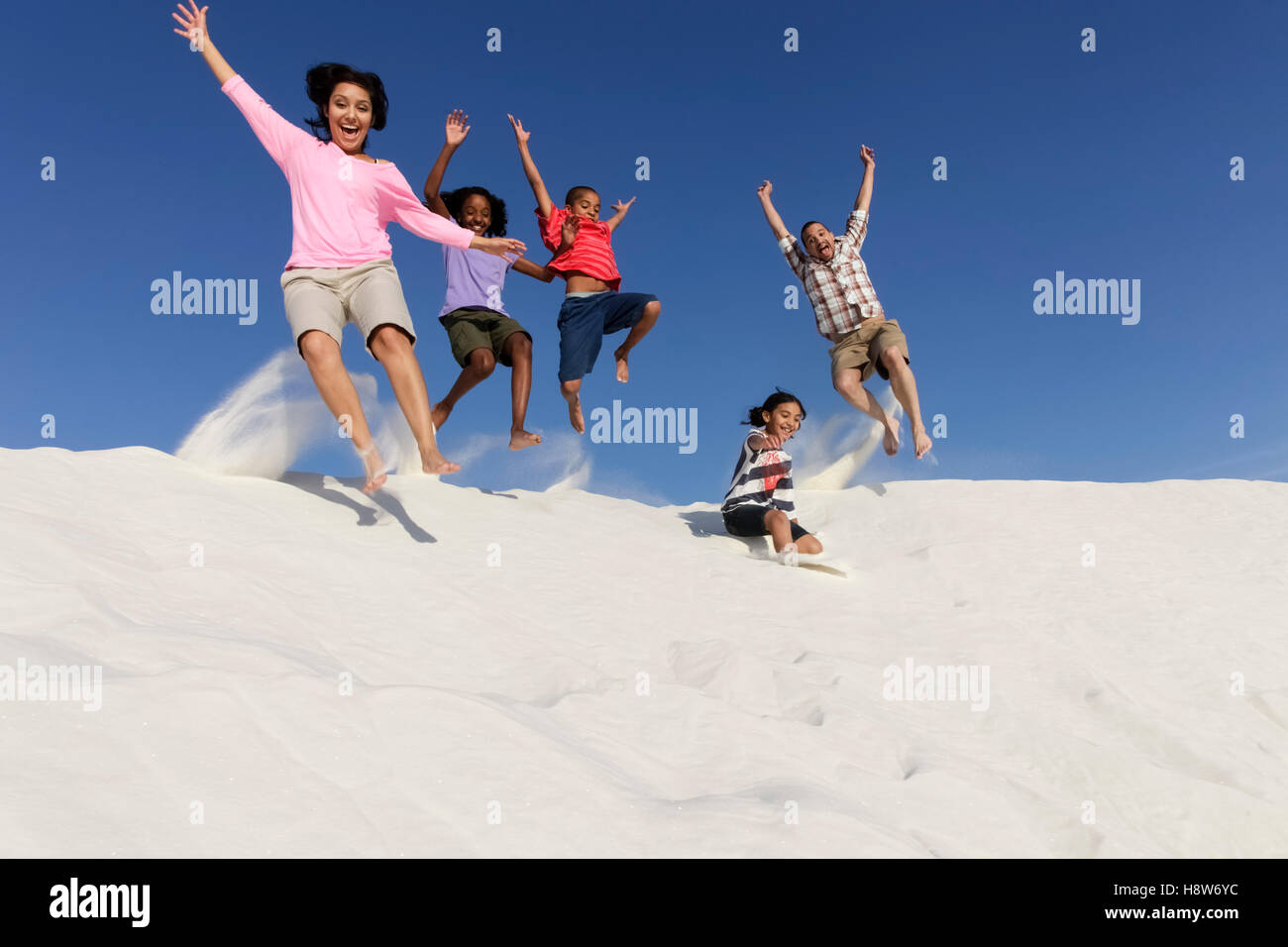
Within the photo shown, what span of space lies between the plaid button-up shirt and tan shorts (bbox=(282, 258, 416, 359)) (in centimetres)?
340

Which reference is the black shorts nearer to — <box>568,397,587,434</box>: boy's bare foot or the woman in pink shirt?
<box>568,397,587,434</box>: boy's bare foot

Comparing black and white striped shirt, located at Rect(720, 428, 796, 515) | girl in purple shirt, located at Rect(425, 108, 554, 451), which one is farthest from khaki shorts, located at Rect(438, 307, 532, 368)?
black and white striped shirt, located at Rect(720, 428, 796, 515)

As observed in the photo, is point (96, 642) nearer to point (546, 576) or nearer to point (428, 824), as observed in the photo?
point (428, 824)

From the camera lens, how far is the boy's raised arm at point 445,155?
4.51m

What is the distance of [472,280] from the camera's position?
5.16 m

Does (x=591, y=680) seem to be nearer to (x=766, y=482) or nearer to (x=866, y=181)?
(x=766, y=482)

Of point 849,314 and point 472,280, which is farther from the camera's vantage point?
point 849,314

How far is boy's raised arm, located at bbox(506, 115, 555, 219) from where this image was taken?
550 cm

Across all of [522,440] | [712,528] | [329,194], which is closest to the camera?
[329,194]

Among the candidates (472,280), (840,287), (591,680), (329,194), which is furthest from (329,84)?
(840,287)

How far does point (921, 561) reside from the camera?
195 inches

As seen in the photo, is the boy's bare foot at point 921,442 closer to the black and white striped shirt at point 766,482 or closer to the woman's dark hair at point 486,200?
the black and white striped shirt at point 766,482

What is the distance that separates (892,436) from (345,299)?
399 centimetres
